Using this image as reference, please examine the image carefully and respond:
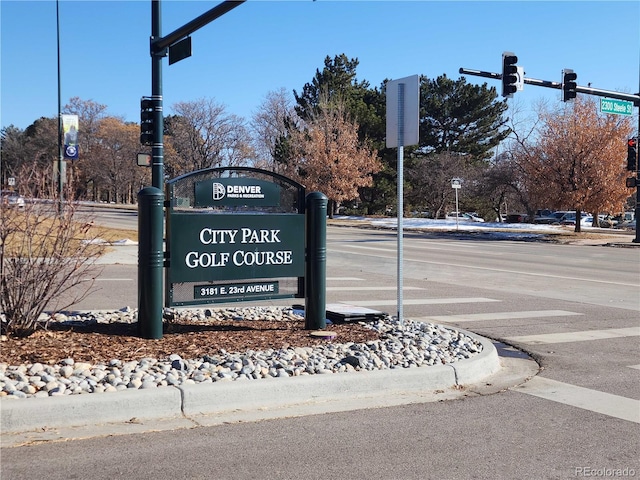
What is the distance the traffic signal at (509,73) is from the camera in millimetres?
21406

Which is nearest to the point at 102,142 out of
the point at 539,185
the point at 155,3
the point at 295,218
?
the point at 539,185

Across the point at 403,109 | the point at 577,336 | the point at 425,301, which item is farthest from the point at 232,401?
the point at 425,301

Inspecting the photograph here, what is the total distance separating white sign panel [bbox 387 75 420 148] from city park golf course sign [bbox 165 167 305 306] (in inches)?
55.6

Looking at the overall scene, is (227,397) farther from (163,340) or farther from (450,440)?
(163,340)

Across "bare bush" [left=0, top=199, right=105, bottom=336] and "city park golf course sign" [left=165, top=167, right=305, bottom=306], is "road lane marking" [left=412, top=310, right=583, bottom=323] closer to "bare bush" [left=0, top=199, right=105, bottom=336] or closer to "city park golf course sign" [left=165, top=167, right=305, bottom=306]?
"city park golf course sign" [left=165, top=167, right=305, bottom=306]

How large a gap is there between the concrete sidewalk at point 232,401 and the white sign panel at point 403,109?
9.52ft

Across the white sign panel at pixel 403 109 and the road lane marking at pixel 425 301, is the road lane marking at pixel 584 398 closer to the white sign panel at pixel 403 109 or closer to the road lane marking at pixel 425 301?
the white sign panel at pixel 403 109

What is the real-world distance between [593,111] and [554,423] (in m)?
34.2

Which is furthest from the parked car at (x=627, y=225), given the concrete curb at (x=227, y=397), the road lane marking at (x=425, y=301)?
the concrete curb at (x=227, y=397)

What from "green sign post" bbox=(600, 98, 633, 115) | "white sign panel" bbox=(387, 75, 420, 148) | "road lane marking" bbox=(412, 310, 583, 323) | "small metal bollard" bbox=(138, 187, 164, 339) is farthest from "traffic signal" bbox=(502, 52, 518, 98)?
"small metal bollard" bbox=(138, 187, 164, 339)

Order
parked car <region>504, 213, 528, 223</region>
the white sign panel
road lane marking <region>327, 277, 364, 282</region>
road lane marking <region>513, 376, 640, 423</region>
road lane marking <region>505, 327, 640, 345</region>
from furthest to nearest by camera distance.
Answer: parked car <region>504, 213, 528, 223</region> < road lane marking <region>327, 277, 364, 282</region> < road lane marking <region>505, 327, 640, 345</region> < the white sign panel < road lane marking <region>513, 376, 640, 423</region>

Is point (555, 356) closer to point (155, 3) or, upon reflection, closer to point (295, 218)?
point (295, 218)

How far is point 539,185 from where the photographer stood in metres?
36.7

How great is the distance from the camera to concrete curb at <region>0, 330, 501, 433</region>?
480cm
